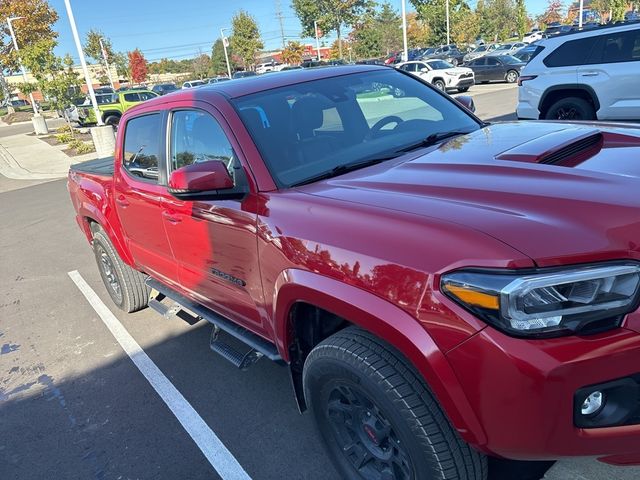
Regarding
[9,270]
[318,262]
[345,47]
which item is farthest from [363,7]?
[318,262]

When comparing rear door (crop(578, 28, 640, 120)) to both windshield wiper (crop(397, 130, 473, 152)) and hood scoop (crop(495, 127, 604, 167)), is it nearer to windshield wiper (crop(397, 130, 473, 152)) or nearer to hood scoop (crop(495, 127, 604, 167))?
windshield wiper (crop(397, 130, 473, 152))

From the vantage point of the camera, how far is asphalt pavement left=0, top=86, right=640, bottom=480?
111 inches

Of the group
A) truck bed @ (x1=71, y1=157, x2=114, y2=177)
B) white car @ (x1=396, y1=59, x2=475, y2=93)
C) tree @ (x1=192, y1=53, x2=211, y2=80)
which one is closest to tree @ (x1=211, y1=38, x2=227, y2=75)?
tree @ (x1=192, y1=53, x2=211, y2=80)

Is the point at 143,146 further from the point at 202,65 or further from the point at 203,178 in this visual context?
the point at 202,65

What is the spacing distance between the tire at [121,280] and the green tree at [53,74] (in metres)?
20.5

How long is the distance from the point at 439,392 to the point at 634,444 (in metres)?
0.62

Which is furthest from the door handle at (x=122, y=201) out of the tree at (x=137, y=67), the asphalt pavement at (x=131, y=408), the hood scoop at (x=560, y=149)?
the tree at (x=137, y=67)

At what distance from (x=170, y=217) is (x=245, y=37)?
209ft

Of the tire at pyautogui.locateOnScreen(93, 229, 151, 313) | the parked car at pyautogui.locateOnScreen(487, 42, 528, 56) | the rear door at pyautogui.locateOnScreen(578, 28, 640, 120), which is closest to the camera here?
the tire at pyautogui.locateOnScreen(93, 229, 151, 313)

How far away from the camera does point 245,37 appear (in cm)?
6175

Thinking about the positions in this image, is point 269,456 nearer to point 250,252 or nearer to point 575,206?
point 250,252

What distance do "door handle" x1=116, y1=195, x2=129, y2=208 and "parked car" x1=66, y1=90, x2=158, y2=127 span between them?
73.3 ft

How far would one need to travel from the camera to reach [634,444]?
1.65 meters

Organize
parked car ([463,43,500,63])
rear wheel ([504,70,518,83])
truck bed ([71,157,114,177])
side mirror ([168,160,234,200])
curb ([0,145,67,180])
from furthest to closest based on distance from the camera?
1. parked car ([463,43,500,63])
2. rear wheel ([504,70,518,83])
3. curb ([0,145,67,180])
4. truck bed ([71,157,114,177])
5. side mirror ([168,160,234,200])
